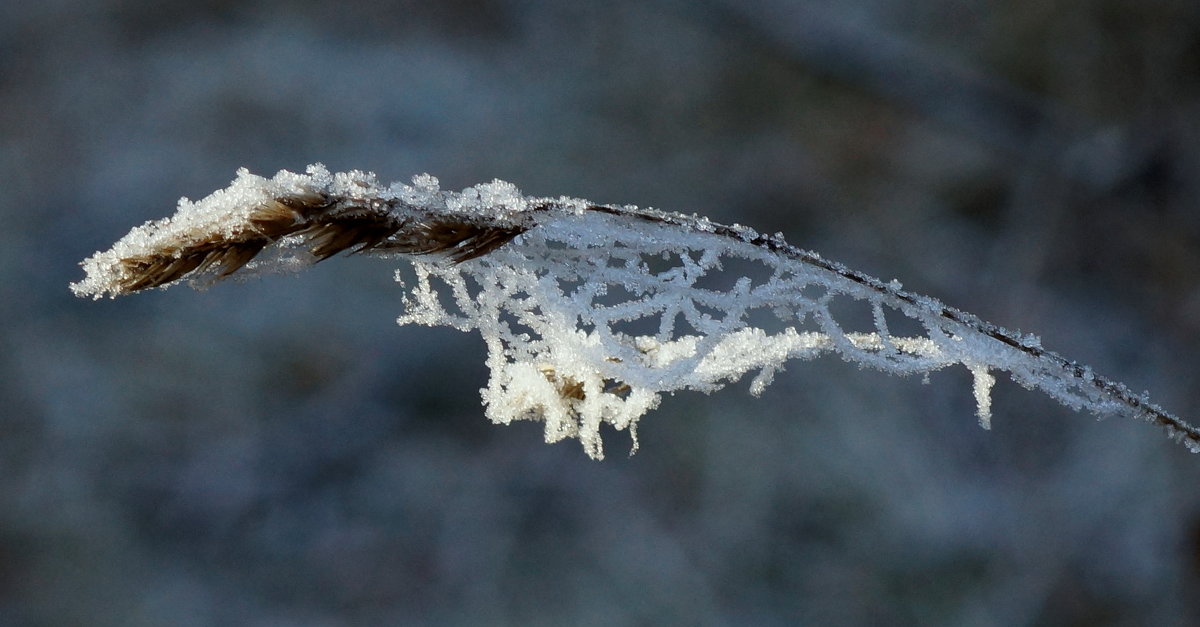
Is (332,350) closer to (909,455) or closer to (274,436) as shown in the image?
(274,436)

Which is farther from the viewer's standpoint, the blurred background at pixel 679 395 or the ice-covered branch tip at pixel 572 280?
the blurred background at pixel 679 395

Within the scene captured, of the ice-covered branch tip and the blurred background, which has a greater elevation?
the blurred background

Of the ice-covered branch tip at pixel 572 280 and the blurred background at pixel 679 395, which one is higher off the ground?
the blurred background at pixel 679 395

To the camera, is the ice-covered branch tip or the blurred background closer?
the ice-covered branch tip

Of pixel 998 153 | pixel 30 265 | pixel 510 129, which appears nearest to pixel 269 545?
pixel 30 265
